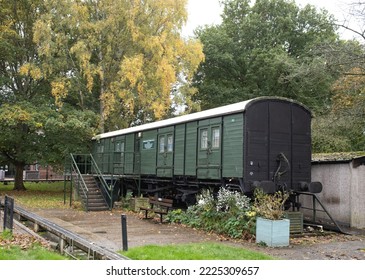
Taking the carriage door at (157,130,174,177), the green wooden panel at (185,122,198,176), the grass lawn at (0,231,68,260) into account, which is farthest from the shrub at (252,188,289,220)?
the carriage door at (157,130,174,177)

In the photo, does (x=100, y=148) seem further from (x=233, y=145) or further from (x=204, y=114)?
(x=233, y=145)

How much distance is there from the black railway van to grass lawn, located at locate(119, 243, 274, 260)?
3929 mm

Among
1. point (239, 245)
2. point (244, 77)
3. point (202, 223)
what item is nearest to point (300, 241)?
point (239, 245)

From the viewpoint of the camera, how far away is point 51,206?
19438mm

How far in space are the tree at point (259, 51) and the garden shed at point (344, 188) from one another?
60.7 feet

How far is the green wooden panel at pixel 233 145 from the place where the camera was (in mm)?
13086

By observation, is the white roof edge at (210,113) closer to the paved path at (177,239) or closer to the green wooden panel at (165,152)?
the green wooden panel at (165,152)

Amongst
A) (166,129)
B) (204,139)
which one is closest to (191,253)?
(204,139)

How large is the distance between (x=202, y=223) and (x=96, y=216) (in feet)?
16.5

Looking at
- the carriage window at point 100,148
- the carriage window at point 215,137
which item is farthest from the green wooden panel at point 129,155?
the carriage window at point 215,137

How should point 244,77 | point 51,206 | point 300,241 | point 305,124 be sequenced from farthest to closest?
point 244,77, point 51,206, point 305,124, point 300,241

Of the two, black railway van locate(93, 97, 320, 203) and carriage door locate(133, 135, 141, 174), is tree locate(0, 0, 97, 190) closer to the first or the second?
carriage door locate(133, 135, 141, 174)

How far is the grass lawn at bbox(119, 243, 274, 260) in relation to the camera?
7.89 metres

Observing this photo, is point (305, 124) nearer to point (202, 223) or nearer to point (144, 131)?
point (202, 223)
